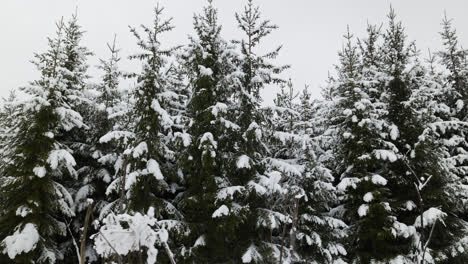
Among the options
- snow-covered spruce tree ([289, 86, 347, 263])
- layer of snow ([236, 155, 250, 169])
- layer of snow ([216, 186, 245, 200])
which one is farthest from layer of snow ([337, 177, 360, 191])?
layer of snow ([216, 186, 245, 200])

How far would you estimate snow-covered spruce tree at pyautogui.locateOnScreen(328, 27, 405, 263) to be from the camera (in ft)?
41.3

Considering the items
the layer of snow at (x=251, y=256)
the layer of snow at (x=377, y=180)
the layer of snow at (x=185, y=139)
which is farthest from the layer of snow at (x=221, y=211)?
the layer of snow at (x=377, y=180)

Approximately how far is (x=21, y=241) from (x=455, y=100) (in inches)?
777

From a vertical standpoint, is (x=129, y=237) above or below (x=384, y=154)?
below

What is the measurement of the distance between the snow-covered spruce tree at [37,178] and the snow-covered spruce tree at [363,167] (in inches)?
397

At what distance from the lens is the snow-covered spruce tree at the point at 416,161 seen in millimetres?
12836

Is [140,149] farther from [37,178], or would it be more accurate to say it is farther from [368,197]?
[368,197]

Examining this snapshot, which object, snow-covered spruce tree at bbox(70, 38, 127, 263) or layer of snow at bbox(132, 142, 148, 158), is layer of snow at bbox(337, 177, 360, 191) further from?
snow-covered spruce tree at bbox(70, 38, 127, 263)

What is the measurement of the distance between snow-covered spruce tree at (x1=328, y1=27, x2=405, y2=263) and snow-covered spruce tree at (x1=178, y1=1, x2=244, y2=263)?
14.9 feet

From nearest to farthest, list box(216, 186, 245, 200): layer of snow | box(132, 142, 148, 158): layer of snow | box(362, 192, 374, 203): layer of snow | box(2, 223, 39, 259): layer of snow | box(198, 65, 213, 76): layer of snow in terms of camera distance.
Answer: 1. box(2, 223, 39, 259): layer of snow
2. box(216, 186, 245, 200): layer of snow
3. box(132, 142, 148, 158): layer of snow
4. box(362, 192, 374, 203): layer of snow
5. box(198, 65, 213, 76): layer of snow

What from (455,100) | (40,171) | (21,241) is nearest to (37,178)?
(40,171)

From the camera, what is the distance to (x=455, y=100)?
59.0 feet

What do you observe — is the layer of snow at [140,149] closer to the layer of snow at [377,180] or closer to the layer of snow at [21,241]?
the layer of snow at [21,241]

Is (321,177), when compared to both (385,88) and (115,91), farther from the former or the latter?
(115,91)
